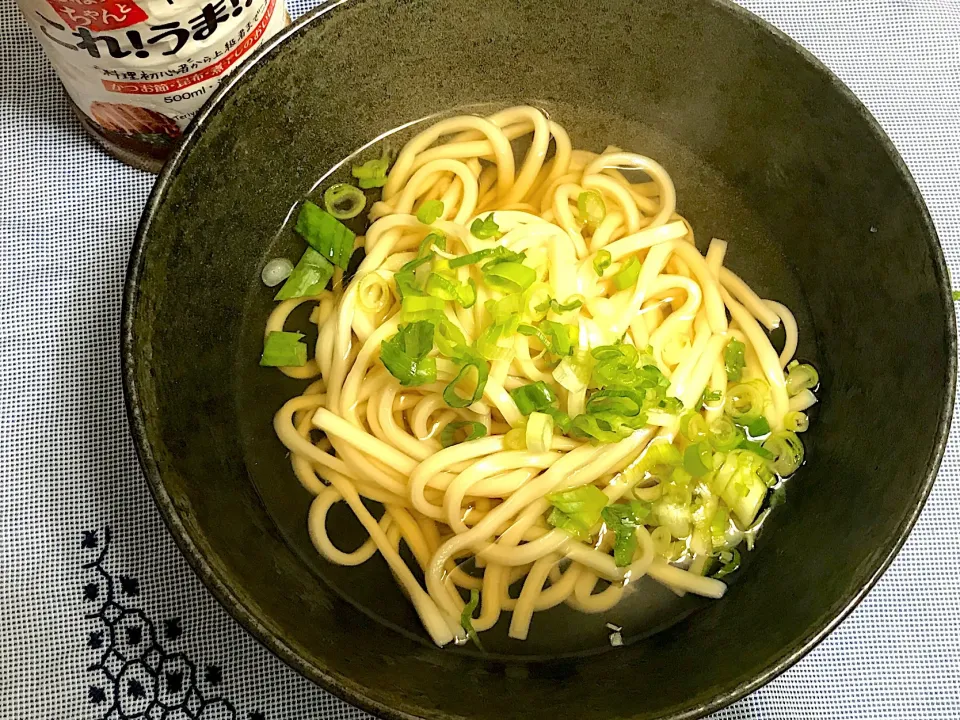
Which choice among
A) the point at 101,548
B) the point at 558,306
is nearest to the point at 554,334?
the point at 558,306

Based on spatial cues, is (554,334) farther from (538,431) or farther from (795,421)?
(795,421)

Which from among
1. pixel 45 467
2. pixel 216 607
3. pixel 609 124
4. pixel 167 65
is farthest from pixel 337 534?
pixel 609 124

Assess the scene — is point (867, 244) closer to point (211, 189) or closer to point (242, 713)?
point (211, 189)

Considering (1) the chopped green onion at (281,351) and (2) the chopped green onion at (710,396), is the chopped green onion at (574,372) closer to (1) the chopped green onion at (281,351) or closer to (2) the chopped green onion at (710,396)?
(2) the chopped green onion at (710,396)

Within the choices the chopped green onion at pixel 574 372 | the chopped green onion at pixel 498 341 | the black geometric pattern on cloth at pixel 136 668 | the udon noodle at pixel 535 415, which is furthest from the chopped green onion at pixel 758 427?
the black geometric pattern on cloth at pixel 136 668

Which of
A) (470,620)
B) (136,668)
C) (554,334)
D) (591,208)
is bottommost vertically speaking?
(136,668)

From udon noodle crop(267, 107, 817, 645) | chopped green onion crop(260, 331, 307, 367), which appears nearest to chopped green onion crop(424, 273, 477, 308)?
udon noodle crop(267, 107, 817, 645)
